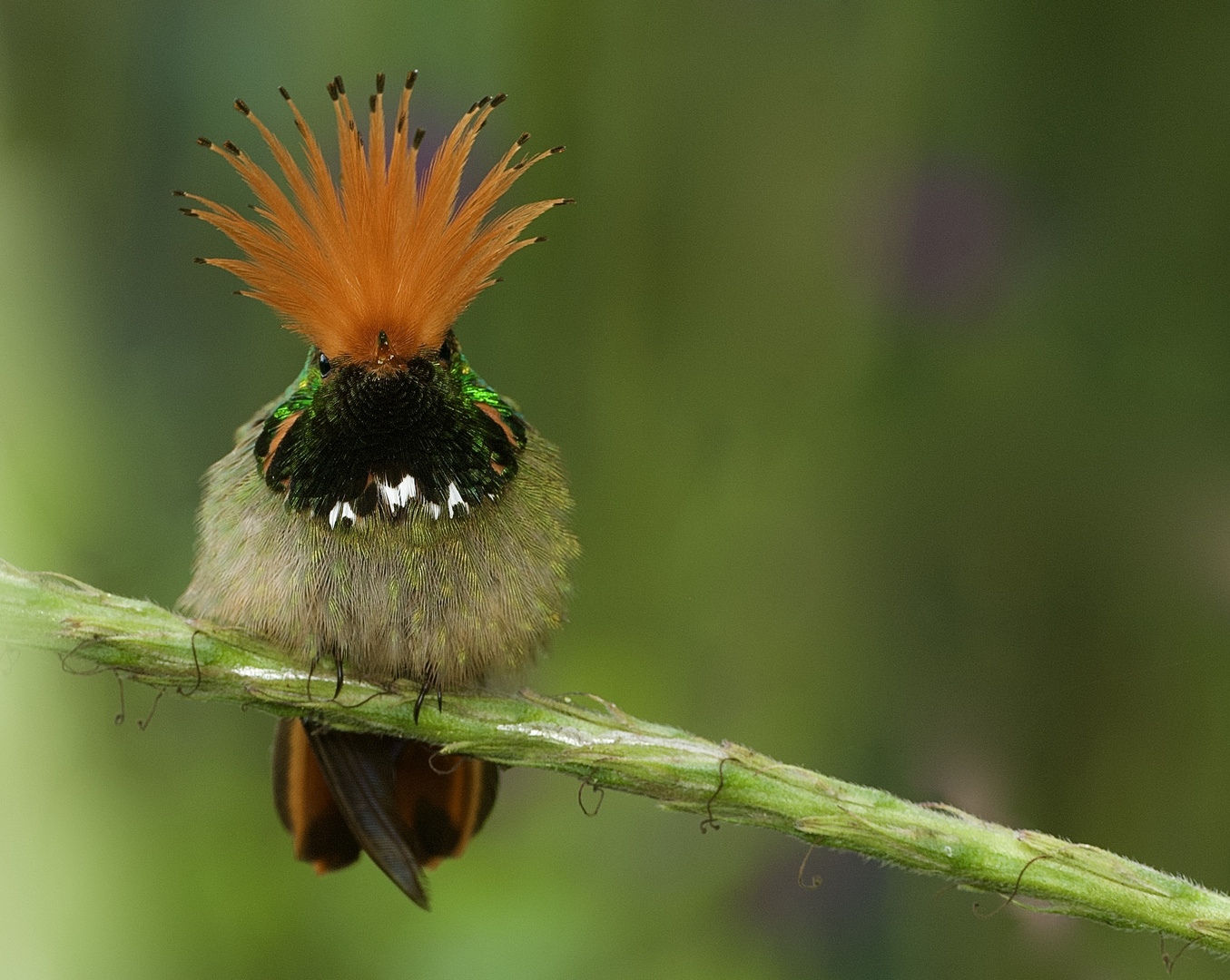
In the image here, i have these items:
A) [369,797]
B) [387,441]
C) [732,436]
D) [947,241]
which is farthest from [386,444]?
[947,241]

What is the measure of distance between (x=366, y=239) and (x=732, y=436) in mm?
733

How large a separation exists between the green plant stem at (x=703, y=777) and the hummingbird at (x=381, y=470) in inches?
3.8

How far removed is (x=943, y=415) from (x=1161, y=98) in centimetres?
51

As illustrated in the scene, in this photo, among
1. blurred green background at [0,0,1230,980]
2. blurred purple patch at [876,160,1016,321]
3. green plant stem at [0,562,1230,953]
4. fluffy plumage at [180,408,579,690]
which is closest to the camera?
green plant stem at [0,562,1230,953]

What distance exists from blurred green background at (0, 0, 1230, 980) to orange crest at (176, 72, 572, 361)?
11.9 inches

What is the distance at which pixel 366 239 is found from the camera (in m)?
1.02

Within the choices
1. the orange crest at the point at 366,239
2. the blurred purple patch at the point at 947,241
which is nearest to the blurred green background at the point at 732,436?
the blurred purple patch at the point at 947,241

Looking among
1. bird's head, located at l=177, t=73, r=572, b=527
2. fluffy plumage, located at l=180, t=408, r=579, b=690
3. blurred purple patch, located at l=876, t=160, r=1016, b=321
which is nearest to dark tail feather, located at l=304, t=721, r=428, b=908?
fluffy plumage, located at l=180, t=408, r=579, b=690

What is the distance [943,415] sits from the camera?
4.99ft

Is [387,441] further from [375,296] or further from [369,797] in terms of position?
[369,797]

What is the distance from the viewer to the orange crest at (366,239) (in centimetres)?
101

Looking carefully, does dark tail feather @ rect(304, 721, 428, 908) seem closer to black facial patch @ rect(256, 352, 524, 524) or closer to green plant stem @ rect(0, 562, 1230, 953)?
green plant stem @ rect(0, 562, 1230, 953)

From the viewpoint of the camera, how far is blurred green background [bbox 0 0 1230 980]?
134cm

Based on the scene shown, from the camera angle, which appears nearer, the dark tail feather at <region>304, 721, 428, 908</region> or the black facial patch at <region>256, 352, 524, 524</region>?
the black facial patch at <region>256, 352, 524, 524</region>
